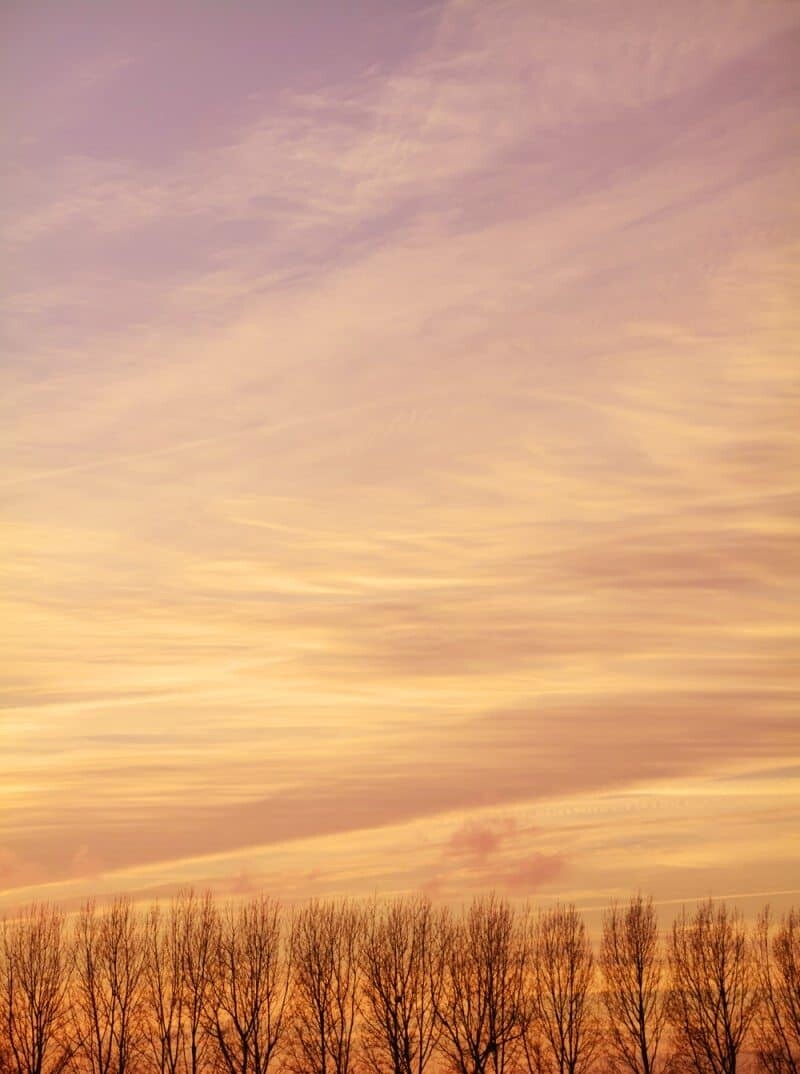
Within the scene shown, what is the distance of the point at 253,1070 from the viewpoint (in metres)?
70.9

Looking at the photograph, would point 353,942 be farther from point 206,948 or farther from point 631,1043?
point 631,1043

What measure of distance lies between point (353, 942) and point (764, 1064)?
23931mm

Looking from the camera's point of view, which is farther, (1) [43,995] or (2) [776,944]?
(2) [776,944]

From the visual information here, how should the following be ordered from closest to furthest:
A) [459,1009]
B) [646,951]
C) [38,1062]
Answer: [38,1062]
[459,1009]
[646,951]

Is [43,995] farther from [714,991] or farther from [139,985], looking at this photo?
[714,991]

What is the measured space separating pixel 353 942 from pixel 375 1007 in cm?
440

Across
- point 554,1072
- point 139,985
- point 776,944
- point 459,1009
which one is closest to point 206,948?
point 139,985

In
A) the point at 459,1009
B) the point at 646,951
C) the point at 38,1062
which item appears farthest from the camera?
the point at 646,951

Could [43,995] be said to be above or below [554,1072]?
above

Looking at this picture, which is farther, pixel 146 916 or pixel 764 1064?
pixel 146 916

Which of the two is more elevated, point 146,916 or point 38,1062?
point 146,916

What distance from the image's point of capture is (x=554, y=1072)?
74.8m

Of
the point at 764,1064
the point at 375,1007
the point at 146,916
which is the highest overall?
the point at 146,916

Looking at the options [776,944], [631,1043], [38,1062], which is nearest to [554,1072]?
[631,1043]
